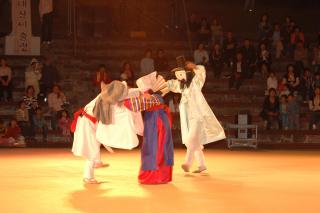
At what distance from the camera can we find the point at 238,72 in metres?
17.1

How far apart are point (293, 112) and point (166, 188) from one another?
8.20 meters

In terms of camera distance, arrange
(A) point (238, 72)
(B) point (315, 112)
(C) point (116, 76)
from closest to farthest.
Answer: (B) point (315, 112) → (A) point (238, 72) → (C) point (116, 76)

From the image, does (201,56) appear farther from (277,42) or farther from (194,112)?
(194,112)

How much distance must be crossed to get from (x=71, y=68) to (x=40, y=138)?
10.5ft

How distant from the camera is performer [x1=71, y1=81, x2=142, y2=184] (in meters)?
8.25

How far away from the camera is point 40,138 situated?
15453mm

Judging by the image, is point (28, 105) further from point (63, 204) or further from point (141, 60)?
point (63, 204)

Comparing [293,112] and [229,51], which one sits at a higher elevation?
[229,51]

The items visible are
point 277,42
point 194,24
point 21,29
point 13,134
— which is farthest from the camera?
point 194,24

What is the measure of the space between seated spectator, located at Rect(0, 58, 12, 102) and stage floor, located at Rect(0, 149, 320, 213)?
4900 millimetres

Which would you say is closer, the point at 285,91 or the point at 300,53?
the point at 285,91

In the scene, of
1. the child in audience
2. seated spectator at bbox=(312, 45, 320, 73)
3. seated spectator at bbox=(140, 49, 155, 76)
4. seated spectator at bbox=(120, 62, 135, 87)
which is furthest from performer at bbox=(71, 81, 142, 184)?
seated spectator at bbox=(312, 45, 320, 73)

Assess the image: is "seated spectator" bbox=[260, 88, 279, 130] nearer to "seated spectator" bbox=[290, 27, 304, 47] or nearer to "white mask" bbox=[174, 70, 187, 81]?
"seated spectator" bbox=[290, 27, 304, 47]

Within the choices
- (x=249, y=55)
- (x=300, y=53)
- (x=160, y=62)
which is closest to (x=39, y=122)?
(x=160, y=62)
